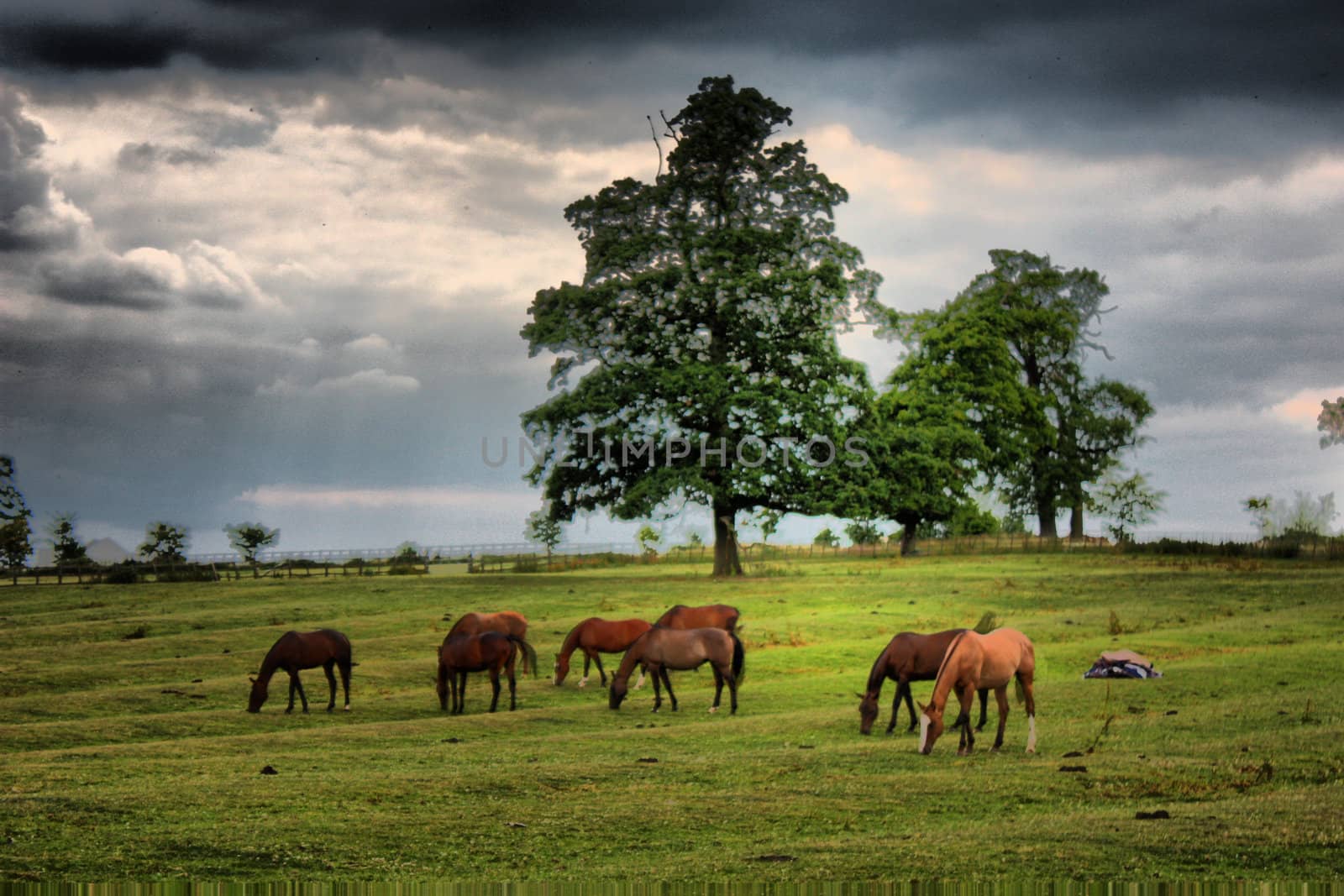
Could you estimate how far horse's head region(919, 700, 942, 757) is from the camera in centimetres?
1594

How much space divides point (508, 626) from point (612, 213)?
2727 cm

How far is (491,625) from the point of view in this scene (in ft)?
82.6

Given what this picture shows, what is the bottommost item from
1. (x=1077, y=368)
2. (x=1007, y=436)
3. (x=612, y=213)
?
(x=1007, y=436)

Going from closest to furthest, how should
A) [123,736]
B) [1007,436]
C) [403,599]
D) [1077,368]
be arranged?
[123,736] < [403,599] < [1007,436] < [1077,368]

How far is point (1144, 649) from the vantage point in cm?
2814

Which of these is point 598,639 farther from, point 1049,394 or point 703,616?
point 1049,394

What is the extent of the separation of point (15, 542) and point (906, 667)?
74.4m

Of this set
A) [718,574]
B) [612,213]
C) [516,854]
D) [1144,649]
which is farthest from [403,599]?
[516,854]

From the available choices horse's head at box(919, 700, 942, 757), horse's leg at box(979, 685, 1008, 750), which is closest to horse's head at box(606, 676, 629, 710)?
horse's head at box(919, 700, 942, 757)

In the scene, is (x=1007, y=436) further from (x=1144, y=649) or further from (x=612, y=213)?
(x=1144, y=649)

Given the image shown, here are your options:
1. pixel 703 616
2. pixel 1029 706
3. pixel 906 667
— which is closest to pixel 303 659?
pixel 703 616

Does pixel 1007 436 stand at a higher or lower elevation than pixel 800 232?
lower

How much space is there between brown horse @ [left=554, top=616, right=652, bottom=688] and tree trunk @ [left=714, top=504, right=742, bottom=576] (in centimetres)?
2138

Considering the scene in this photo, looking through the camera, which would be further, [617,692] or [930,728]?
[617,692]
